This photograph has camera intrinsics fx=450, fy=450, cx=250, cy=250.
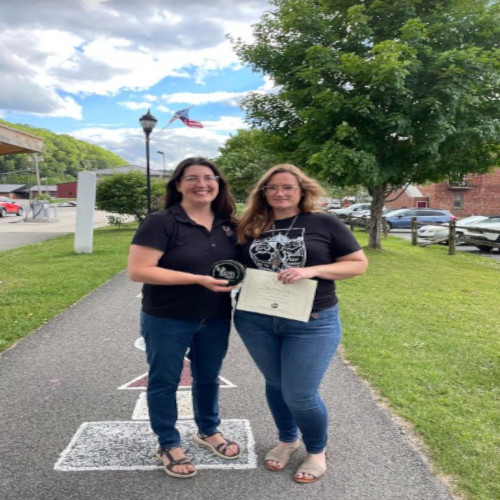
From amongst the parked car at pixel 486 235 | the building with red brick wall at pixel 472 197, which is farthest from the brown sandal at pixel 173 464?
the building with red brick wall at pixel 472 197

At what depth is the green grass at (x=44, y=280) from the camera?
6.04 metres

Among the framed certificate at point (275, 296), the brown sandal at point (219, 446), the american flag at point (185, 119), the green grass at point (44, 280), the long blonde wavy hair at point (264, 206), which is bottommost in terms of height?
the green grass at point (44, 280)

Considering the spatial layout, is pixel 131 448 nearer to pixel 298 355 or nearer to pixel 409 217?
pixel 298 355

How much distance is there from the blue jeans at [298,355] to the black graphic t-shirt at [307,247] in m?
0.15

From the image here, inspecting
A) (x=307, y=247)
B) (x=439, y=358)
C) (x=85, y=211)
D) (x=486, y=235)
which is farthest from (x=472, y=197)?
(x=307, y=247)

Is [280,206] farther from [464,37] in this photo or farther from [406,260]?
[464,37]

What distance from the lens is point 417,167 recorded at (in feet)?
45.2

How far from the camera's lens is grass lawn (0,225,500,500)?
301 cm

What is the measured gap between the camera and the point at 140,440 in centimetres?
302

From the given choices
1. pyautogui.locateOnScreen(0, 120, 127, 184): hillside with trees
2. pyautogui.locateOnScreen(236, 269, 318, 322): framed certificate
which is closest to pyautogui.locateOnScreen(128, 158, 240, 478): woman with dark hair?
pyautogui.locateOnScreen(236, 269, 318, 322): framed certificate

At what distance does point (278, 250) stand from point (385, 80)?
982cm

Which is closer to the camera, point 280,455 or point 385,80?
point 280,455

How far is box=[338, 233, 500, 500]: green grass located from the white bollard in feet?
25.9

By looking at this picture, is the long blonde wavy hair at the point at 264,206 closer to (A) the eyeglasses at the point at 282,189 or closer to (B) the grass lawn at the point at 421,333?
(A) the eyeglasses at the point at 282,189
